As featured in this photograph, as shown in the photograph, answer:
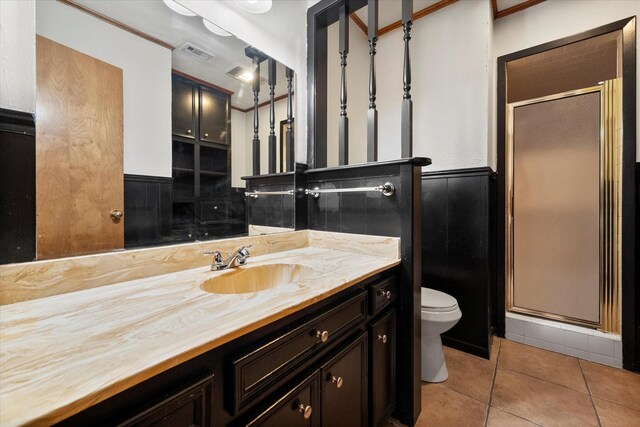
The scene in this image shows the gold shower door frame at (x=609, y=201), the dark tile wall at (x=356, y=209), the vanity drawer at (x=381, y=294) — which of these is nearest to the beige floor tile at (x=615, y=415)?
the gold shower door frame at (x=609, y=201)

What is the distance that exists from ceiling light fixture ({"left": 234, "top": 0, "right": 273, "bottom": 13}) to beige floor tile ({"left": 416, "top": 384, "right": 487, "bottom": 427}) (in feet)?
7.43

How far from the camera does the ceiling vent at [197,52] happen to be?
115cm

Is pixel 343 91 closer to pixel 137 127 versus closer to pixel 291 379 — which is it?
pixel 137 127

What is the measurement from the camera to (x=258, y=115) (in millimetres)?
1445

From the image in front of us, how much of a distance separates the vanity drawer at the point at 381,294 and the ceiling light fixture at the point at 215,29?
53.0 inches

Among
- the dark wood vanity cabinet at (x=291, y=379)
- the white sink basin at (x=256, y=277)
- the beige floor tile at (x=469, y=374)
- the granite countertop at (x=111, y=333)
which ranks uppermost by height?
the granite countertop at (x=111, y=333)

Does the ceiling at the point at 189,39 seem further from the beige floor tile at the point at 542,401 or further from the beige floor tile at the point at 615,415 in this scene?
the beige floor tile at the point at 615,415

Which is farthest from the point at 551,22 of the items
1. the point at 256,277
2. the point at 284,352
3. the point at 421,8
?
the point at 284,352

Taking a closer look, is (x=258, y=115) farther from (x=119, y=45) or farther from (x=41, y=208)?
(x=41, y=208)

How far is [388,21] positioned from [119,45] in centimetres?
220

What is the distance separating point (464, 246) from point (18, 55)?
2.34m

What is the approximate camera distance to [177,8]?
112 cm

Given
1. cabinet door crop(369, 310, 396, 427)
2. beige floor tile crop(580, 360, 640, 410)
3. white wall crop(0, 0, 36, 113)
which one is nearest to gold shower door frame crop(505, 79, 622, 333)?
beige floor tile crop(580, 360, 640, 410)

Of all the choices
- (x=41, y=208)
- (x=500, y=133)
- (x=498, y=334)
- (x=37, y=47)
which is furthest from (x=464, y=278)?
(x=37, y=47)
